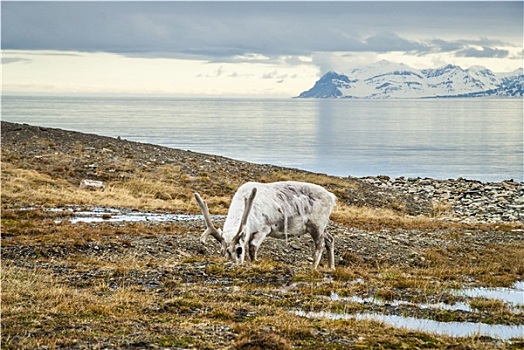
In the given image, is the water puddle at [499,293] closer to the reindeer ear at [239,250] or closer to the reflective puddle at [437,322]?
the reflective puddle at [437,322]

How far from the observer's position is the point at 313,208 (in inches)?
778

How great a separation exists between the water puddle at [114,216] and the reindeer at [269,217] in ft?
31.3

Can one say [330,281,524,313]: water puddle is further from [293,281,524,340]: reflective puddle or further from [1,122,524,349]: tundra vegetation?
[1,122,524,349]: tundra vegetation

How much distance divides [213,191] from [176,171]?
5.67m

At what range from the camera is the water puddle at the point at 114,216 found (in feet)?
91.1

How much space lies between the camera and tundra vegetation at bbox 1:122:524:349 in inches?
428

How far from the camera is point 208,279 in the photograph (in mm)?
15570

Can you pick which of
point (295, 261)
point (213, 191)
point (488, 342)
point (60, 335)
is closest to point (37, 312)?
point (60, 335)

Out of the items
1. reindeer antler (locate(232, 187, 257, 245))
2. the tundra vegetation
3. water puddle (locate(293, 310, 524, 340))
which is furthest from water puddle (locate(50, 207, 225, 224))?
water puddle (locate(293, 310, 524, 340))

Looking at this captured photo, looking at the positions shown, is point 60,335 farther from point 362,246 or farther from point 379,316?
point 362,246

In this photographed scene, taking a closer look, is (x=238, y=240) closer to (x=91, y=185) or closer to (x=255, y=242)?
(x=255, y=242)

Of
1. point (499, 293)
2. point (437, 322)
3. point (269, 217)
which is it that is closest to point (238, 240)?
point (269, 217)

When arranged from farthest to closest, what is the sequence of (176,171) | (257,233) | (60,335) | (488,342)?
1. (176,171)
2. (257,233)
3. (488,342)
4. (60,335)

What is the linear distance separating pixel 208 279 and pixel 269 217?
3536 mm
